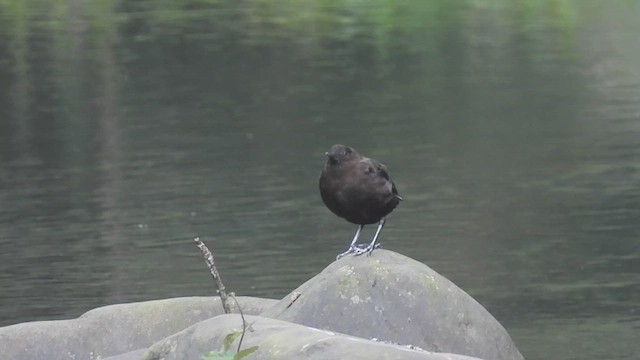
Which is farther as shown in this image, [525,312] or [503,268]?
[503,268]

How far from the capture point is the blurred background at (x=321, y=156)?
46.6 ft

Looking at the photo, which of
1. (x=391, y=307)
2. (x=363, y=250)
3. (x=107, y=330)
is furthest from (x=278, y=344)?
(x=107, y=330)

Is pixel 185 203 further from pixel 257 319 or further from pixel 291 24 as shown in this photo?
pixel 291 24

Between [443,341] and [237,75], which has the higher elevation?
[443,341]

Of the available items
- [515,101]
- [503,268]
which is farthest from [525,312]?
[515,101]

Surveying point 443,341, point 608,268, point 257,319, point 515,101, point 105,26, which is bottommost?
point 105,26

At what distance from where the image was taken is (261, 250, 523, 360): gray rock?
8852 millimetres

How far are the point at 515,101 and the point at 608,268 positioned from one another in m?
10.8

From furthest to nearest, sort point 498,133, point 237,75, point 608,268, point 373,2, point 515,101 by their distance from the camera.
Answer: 1. point 373,2
2. point 237,75
3. point 515,101
4. point 498,133
5. point 608,268

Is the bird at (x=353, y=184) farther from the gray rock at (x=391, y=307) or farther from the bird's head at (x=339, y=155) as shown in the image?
the gray rock at (x=391, y=307)

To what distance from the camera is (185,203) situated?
17734 mm

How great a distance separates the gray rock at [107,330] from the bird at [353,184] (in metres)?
1.69

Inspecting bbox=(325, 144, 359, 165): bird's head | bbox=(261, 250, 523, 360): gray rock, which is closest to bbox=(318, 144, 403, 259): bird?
bbox=(325, 144, 359, 165): bird's head

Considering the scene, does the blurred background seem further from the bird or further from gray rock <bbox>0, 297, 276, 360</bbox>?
the bird
